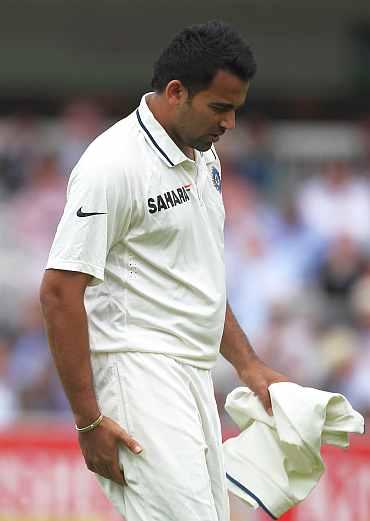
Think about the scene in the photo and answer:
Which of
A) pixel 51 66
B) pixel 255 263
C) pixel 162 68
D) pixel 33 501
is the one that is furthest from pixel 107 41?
pixel 162 68

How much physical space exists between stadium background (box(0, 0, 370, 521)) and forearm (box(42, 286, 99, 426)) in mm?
3366

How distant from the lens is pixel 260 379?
4613 mm

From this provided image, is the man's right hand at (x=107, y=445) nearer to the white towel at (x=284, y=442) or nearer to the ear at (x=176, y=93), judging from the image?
the white towel at (x=284, y=442)

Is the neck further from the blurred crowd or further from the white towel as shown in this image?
the blurred crowd

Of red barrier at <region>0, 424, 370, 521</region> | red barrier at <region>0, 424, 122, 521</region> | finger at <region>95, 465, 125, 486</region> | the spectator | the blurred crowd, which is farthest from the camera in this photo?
the spectator

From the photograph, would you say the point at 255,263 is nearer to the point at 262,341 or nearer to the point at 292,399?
the point at 262,341

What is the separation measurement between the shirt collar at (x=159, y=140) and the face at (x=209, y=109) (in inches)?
1.8

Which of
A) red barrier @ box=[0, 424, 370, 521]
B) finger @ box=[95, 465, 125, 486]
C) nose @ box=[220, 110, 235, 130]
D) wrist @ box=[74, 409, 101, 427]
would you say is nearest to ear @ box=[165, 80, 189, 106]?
nose @ box=[220, 110, 235, 130]

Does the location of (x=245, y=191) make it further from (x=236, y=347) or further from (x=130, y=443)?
(x=130, y=443)

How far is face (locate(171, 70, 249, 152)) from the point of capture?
162 inches

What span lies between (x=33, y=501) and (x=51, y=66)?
6535 mm

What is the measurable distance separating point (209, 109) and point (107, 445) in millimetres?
1068

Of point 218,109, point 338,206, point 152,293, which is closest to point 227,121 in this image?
point 218,109

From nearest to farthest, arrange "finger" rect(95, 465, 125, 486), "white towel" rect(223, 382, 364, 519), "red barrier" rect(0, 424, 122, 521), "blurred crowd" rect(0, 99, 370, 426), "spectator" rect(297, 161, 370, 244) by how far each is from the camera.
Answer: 1. "finger" rect(95, 465, 125, 486)
2. "white towel" rect(223, 382, 364, 519)
3. "red barrier" rect(0, 424, 122, 521)
4. "blurred crowd" rect(0, 99, 370, 426)
5. "spectator" rect(297, 161, 370, 244)
